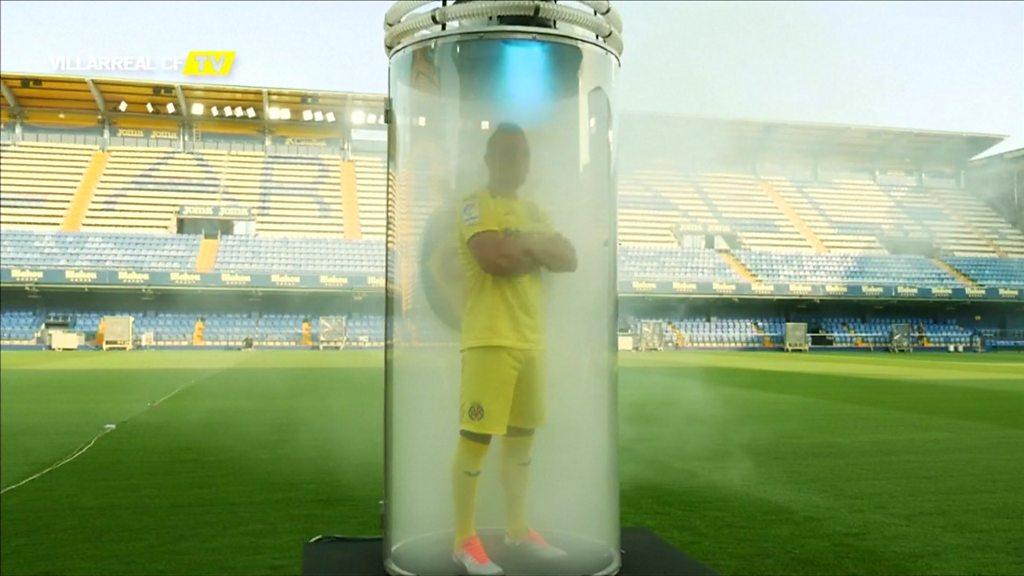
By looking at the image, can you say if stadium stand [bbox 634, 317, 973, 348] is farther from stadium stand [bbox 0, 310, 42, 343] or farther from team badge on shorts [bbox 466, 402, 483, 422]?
team badge on shorts [bbox 466, 402, 483, 422]

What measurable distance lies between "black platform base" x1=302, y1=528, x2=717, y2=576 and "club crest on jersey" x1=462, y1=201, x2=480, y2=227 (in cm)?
84

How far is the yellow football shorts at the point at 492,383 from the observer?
183 cm

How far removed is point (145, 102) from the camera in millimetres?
23266

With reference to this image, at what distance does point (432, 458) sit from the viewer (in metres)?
1.96

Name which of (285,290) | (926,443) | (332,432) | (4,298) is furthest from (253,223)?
(926,443)

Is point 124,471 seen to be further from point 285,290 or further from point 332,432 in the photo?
point 285,290

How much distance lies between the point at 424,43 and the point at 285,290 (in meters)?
18.7

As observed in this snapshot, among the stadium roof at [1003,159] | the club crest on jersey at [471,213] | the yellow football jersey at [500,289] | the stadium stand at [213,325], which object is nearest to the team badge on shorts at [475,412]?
the yellow football jersey at [500,289]

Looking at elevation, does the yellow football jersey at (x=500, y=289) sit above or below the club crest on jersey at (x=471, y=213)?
below

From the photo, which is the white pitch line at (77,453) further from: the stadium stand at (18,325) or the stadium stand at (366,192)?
the stadium stand at (18,325)

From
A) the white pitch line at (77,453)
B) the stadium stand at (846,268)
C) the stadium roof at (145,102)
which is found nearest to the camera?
the white pitch line at (77,453)

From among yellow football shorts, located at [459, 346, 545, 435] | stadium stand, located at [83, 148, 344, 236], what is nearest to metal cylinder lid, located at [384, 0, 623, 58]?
yellow football shorts, located at [459, 346, 545, 435]

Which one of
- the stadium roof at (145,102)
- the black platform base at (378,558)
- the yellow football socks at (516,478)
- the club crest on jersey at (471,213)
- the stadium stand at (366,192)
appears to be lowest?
the black platform base at (378,558)

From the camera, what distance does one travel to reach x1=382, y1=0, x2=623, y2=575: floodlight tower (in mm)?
1830
